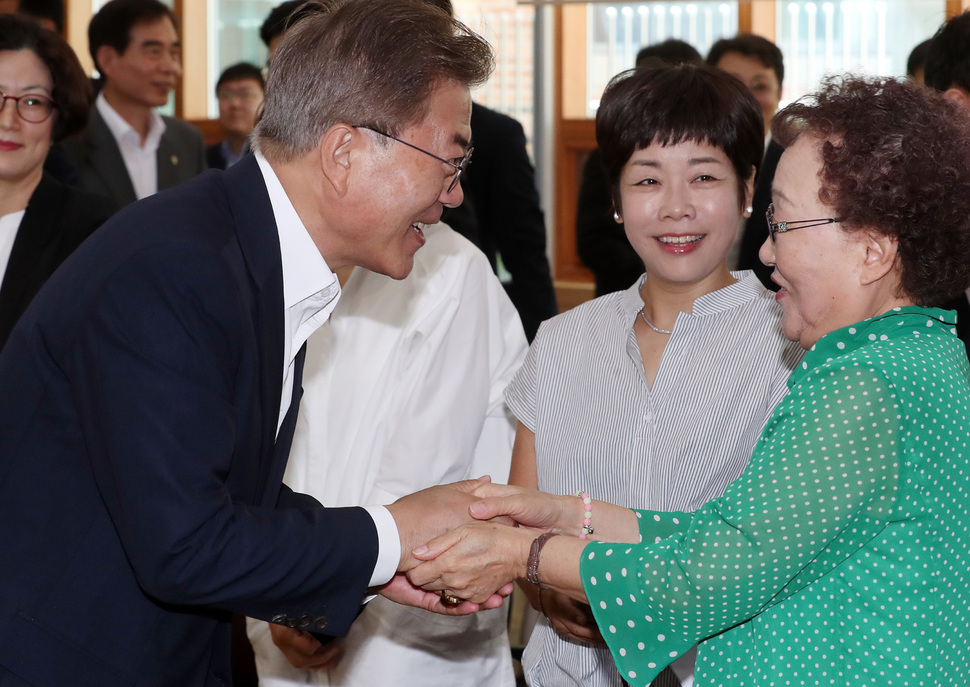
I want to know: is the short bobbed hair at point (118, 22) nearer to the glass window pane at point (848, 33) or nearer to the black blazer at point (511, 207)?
the black blazer at point (511, 207)

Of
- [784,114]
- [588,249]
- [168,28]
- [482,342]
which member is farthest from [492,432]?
[168,28]

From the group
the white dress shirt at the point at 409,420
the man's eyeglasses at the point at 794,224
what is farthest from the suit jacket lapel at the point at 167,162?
the man's eyeglasses at the point at 794,224

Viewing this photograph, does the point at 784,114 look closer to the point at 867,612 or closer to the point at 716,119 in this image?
the point at 716,119

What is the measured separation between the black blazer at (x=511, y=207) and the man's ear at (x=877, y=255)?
211cm

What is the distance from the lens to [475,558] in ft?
6.03

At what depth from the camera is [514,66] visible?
6465 millimetres

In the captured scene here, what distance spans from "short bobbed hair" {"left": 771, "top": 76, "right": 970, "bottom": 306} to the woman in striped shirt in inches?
19.6

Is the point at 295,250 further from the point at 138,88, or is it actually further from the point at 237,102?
the point at 237,102

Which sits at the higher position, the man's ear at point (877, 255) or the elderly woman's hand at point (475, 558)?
the man's ear at point (877, 255)

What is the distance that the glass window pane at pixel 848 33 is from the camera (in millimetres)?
5535

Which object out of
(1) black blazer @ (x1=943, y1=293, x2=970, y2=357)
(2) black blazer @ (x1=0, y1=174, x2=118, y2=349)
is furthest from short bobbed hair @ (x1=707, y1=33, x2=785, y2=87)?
(2) black blazer @ (x1=0, y1=174, x2=118, y2=349)

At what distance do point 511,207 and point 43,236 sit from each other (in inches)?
58.6

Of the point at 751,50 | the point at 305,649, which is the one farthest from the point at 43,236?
the point at 751,50

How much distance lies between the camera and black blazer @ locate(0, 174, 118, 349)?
2.72 meters
